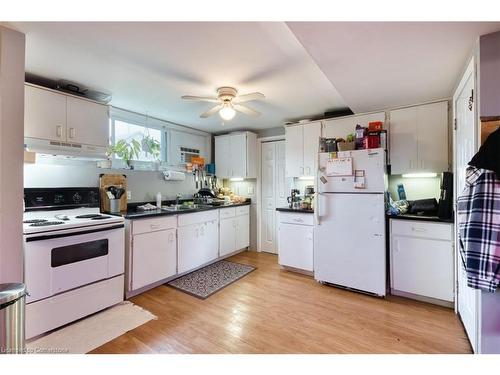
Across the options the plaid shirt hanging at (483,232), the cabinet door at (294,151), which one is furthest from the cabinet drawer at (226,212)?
the plaid shirt hanging at (483,232)

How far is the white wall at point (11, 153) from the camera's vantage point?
59.0 inches

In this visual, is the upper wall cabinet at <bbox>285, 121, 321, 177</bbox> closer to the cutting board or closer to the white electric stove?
the cutting board

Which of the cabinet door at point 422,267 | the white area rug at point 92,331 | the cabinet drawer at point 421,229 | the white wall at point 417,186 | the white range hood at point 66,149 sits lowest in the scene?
the white area rug at point 92,331

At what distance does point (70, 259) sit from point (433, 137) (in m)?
3.78

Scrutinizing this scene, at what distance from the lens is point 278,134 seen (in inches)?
165

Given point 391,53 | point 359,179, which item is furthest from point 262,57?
point 359,179

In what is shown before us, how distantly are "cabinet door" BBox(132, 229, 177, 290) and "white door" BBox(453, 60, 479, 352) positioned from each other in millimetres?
2788

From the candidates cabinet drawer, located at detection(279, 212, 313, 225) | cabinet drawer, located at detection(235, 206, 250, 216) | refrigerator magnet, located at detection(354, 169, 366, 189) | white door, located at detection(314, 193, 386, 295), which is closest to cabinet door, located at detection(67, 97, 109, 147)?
cabinet drawer, located at detection(235, 206, 250, 216)

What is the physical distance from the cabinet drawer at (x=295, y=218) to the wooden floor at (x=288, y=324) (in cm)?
79

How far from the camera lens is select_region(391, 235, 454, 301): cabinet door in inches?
91.0

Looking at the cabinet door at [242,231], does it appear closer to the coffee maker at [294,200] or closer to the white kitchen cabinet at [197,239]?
the white kitchen cabinet at [197,239]

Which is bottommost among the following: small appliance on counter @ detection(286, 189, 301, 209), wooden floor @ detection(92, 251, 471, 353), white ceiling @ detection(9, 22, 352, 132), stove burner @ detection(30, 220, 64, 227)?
wooden floor @ detection(92, 251, 471, 353)
